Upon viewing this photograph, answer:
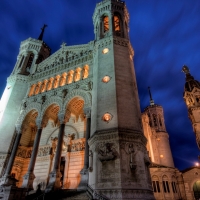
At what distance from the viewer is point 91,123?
1471 centimetres

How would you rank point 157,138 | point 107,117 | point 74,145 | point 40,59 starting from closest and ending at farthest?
point 107,117
point 74,145
point 40,59
point 157,138

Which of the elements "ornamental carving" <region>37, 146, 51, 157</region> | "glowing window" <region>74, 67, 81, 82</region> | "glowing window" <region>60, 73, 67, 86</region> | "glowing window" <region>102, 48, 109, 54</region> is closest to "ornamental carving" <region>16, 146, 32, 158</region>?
"ornamental carving" <region>37, 146, 51, 157</region>

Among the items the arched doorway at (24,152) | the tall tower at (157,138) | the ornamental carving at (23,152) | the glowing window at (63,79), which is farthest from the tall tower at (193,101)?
the ornamental carving at (23,152)

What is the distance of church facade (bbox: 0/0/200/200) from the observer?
11.4 metres

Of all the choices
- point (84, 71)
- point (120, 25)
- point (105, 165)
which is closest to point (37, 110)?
point (84, 71)

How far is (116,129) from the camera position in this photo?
1243 cm

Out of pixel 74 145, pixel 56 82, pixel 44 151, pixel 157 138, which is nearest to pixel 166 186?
pixel 74 145

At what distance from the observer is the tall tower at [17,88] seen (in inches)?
742

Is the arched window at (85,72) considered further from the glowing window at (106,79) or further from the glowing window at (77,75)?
the glowing window at (106,79)

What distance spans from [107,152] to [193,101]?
3113 centimetres

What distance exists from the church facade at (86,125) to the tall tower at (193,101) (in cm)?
1119

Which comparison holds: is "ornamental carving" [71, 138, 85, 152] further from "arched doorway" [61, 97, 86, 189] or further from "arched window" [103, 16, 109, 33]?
"arched window" [103, 16, 109, 33]

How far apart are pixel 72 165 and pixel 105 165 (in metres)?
7.54

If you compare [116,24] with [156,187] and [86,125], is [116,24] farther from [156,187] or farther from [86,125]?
[156,187]
